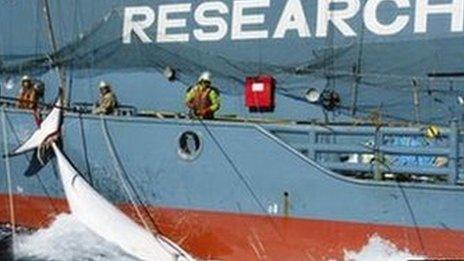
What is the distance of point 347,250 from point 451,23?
11.7 feet

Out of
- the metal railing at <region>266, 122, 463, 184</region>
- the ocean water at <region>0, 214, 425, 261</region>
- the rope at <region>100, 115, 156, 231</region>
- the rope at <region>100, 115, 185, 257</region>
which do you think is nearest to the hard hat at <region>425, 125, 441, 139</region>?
the metal railing at <region>266, 122, 463, 184</region>

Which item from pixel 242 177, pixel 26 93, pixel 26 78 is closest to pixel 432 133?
pixel 242 177

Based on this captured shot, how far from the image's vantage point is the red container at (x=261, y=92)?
12984mm

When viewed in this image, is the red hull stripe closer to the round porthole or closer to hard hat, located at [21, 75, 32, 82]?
the round porthole

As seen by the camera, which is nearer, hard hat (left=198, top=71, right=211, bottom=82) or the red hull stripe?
the red hull stripe

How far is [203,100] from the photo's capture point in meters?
12.2

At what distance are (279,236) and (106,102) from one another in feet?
12.2

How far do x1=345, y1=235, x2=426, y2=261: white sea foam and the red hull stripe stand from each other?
2.0 inches

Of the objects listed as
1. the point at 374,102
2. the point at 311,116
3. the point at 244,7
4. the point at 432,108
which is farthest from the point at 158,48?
the point at 432,108

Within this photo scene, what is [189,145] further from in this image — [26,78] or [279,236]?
[26,78]

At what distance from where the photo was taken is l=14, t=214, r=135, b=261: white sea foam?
11672 mm

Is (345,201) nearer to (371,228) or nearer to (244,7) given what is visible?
(371,228)

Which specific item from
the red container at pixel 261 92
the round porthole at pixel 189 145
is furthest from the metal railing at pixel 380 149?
the red container at pixel 261 92

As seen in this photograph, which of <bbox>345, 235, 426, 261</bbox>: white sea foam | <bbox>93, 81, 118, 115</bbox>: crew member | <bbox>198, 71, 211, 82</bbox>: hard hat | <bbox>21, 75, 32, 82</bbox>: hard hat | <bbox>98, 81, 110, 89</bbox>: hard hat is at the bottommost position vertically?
<bbox>345, 235, 426, 261</bbox>: white sea foam
